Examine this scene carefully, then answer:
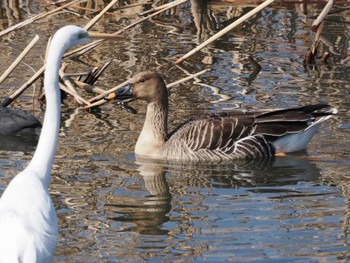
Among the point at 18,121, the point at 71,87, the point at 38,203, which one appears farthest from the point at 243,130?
the point at 38,203

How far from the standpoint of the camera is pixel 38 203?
626 centimetres

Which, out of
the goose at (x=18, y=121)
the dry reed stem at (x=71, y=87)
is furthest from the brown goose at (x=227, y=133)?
the goose at (x=18, y=121)

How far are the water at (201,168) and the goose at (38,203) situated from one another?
1.19m

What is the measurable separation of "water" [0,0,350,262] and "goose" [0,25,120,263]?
3.89 ft

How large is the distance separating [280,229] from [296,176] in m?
1.90

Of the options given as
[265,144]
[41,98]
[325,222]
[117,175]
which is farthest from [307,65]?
[325,222]

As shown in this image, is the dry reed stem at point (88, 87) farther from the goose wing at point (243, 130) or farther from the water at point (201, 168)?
the goose wing at point (243, 130)

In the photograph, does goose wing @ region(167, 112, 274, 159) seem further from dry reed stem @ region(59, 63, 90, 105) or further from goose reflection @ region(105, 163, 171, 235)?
dry reed stem @ region(59, 63, 90, 105)

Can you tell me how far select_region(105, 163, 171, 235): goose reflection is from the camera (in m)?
8.41

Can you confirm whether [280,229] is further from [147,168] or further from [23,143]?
[23,143]

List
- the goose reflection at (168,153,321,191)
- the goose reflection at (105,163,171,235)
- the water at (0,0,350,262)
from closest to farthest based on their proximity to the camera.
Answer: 1. the water at (0,0,350,262)
2. the goose reflection at (105,163,171,235)
3. the goose reflection at (168,153,321,191)

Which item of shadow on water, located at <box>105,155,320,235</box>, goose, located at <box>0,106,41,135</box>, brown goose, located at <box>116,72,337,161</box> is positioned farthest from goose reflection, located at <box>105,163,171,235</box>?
goose, located at <box>0,106,41,135</box>

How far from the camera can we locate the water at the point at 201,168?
7.84 m

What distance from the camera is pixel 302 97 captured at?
12.1 meters
